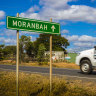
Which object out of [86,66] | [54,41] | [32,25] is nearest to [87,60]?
[86,66]

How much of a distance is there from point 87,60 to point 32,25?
24.3 ft

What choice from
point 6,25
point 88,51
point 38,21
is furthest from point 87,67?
point 6,25

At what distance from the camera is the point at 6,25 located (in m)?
5.13

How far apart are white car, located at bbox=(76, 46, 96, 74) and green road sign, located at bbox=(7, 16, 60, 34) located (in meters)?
6.42

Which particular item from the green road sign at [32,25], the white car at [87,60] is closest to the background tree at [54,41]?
the white car at [87,60]

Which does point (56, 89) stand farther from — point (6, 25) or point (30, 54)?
point (30, 54)

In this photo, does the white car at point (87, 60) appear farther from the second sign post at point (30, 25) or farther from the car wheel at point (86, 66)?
the second sign post at point (30, 25)

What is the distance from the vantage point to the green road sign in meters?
5.26

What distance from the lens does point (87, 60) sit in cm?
1226

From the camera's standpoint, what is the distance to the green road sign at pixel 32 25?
526 centimetres

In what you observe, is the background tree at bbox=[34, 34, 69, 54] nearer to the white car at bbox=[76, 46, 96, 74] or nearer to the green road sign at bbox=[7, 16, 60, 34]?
the white car at bbox=[76, 46, 96, 74]

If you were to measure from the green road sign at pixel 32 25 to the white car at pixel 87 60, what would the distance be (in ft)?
21.1

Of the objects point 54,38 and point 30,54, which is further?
point 54,38

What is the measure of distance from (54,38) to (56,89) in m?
53.9
